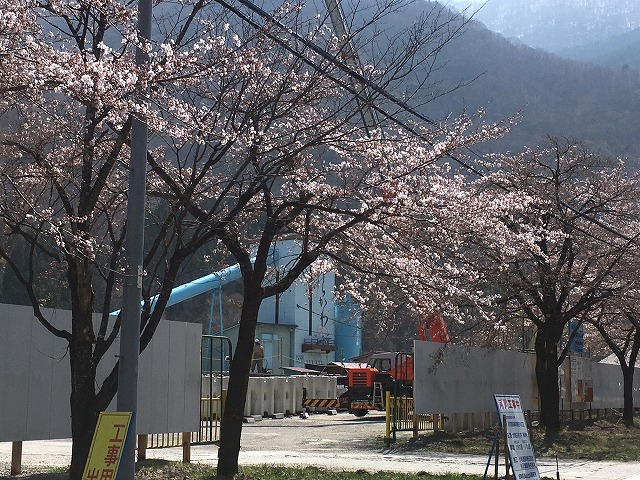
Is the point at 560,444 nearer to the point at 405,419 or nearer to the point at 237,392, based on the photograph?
the point at 405,419

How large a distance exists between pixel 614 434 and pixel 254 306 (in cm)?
1876

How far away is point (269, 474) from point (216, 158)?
5.66m

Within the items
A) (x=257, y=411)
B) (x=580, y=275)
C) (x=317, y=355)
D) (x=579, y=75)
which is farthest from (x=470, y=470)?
(x=579, y=75)

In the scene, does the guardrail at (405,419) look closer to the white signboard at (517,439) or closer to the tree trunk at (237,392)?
the tree trunk at (237,392)

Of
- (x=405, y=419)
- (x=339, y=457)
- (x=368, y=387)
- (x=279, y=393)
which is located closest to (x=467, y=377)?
(x=405, y=419)

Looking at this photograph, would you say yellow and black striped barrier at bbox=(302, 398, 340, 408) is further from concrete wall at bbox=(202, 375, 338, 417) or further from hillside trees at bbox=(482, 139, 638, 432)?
hillside trees at bbox=(482, 139, 638, 432)

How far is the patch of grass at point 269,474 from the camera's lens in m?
14.2

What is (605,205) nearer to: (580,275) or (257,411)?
(580,275)

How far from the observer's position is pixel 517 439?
11617 millimetres

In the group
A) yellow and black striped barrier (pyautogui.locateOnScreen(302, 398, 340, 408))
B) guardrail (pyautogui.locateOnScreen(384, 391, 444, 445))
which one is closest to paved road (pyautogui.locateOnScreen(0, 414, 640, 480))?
guardrail (pyautogui.locateOnScreen(384, 391, 444, 445))

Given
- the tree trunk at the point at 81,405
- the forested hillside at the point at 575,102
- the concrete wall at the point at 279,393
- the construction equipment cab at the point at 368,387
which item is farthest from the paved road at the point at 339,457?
the forested hillside at the point at 575,102

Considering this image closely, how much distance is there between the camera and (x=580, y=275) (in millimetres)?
23906

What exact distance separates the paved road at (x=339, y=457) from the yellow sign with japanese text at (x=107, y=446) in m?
7.30

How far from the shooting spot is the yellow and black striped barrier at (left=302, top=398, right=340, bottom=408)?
4212 centimetres
